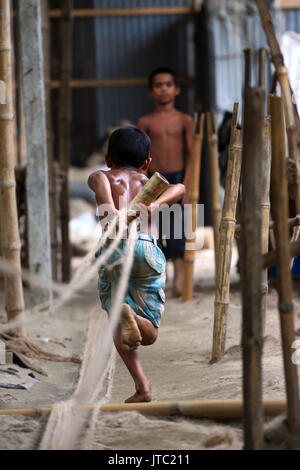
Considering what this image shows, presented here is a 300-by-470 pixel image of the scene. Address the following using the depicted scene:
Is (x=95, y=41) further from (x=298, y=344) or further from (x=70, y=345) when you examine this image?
(x=298, y=344)

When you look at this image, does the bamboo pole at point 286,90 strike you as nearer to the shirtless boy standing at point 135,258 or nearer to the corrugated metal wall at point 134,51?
the shirtless boy standing at point 135,258

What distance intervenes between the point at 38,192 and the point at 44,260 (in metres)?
0.41

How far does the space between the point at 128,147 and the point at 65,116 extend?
3.38 metres

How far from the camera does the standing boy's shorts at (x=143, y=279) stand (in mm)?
2545

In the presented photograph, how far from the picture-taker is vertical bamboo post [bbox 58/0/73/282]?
585 centimetres

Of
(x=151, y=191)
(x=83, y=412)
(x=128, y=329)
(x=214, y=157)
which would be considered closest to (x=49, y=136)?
(x=214, y=157)

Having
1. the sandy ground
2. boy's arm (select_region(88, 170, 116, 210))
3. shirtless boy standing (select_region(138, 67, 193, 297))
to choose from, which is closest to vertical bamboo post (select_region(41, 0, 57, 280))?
the sandy ground

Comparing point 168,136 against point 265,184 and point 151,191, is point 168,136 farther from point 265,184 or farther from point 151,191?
point 151,191

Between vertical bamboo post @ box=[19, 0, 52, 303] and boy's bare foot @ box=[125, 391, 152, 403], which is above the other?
vertical bamboo post @ box=[19, 0, 52, 303]

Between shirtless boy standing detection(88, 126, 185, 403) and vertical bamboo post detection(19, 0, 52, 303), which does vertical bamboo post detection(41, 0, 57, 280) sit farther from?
shirtless boy standing detection(88, 126, 185, 403)

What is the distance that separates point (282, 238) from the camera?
186cm

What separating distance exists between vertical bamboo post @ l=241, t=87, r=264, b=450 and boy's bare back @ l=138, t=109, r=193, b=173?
3470 mm

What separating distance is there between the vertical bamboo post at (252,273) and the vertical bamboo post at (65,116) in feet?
13.9
